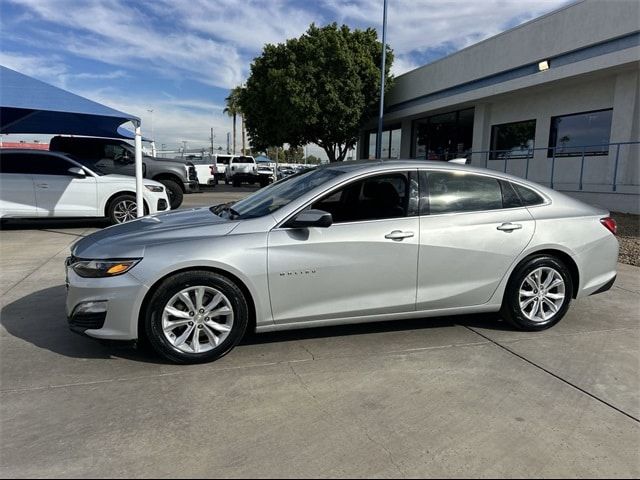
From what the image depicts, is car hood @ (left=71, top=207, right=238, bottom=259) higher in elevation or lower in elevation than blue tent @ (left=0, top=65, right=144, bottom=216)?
lower

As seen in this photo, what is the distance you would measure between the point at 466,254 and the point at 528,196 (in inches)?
36.0

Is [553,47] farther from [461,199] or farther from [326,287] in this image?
[326,287]

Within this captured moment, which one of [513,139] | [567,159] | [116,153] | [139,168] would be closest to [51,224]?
[116,153]

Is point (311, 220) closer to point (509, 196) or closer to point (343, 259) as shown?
point (343, 259)

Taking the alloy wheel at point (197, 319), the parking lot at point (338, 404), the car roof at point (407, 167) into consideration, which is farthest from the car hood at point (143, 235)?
the car roof at point (407, 167)

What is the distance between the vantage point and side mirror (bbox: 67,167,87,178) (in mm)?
9898

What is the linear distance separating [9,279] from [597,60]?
14541 mm

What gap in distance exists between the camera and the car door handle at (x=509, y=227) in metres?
4.24

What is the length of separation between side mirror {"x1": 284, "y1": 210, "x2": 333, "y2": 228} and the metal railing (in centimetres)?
1128

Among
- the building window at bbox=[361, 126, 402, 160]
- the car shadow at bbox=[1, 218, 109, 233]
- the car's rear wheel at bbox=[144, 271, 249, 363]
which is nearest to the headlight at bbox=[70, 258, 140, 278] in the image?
A: the car's rear wheel at bbox=[144, 271, 249, 363]

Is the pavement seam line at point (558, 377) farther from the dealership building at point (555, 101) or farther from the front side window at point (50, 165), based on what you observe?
the dealership building at point (555, 101)

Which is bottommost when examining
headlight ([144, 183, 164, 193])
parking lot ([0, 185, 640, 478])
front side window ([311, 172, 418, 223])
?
parking lot ([0, 185, 640, 478])

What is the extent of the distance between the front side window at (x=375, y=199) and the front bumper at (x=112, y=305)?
5.05ft

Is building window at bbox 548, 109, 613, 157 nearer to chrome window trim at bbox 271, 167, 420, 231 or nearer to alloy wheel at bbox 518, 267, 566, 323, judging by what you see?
alloy wheel at bbox 518, 267, 566, 323
